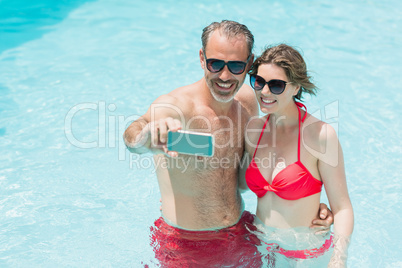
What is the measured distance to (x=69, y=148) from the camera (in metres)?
5.34

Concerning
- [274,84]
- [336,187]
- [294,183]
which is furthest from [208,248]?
[274,84]

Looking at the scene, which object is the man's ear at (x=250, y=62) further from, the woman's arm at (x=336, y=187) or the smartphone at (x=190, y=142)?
the smartphone at (x=190, y=142)

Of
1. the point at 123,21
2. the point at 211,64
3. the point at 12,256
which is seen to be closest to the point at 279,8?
the point at 123,21

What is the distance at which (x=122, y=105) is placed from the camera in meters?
6.09

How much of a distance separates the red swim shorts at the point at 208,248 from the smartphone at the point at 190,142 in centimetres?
106

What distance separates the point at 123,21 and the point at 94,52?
1194mm

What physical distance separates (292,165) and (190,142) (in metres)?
0.90

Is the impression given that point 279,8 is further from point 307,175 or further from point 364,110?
point 307,175

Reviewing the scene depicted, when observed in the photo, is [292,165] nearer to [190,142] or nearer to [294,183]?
[294,183]

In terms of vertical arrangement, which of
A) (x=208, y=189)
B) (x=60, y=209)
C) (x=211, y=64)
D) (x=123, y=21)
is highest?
(x=123, y=21)

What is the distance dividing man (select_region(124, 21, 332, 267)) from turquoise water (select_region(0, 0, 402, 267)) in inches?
13.6

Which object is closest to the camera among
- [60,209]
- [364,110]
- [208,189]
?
[208,189]

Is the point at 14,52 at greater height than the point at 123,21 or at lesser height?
lesser

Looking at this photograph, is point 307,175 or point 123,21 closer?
point 307,175
